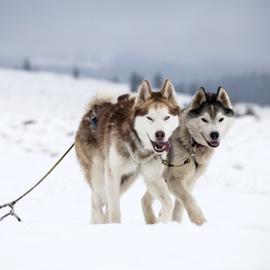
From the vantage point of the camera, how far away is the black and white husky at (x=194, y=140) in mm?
6031

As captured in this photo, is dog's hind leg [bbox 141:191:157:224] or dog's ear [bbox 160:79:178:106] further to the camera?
dog's hind leg [bbox 141:191:157:224]

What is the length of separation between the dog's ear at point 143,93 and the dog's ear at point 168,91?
0.57ft

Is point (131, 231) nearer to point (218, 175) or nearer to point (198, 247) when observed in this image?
point (198, 247)

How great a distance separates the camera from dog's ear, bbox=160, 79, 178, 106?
5484mm

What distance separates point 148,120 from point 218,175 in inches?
351

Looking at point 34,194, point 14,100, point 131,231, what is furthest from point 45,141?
point 14,100

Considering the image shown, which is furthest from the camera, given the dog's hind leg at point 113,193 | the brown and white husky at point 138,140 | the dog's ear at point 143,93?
the dog's hind leg at point 113,193

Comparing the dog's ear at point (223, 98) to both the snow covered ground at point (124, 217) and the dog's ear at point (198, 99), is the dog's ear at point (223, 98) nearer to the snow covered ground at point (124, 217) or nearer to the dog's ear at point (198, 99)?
the dog's ear at point (198, 99)

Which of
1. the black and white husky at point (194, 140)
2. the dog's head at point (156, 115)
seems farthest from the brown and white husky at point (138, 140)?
the black and white husky at point (194, 140)

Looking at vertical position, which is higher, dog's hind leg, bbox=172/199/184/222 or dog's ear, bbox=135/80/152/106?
dog's ear, bbox=135/80/152/106

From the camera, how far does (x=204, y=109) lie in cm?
614

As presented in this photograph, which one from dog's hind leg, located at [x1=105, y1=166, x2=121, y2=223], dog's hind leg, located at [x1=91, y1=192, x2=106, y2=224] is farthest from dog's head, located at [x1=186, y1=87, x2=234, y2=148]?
dog's hind leg, located at [x1=91, y1=192, x2=106, y2=224]

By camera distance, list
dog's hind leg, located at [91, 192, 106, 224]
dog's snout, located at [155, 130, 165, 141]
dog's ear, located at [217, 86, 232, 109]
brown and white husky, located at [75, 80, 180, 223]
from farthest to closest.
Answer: dog's hind leg, located at [91, 192, 106, 224]
dog's ear, located at [217, 86, 232, 109]
brown and white husky, located at [75, 80, 180, 223]
dog's snout, located at [155, 130, 165, 141]

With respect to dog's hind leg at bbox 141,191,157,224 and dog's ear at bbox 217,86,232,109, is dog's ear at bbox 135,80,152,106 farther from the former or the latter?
dog's hind leg at bbox 141,191,157,224
